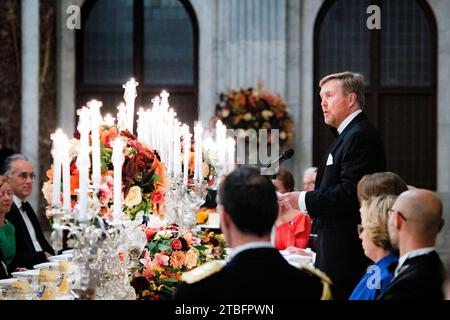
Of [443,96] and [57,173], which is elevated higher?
[443,96]

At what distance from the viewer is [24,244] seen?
21.6 ft

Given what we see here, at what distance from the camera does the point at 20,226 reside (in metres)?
6.74

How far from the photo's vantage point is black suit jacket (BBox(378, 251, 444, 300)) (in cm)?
308

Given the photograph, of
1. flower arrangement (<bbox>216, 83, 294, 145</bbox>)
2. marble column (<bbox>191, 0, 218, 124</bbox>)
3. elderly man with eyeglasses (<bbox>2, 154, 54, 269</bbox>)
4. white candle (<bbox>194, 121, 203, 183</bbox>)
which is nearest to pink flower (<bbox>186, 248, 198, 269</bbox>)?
white candle (<bbox>194, 121, 203, 183</bbox>)

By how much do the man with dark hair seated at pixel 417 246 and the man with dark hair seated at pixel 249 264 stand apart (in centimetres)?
51

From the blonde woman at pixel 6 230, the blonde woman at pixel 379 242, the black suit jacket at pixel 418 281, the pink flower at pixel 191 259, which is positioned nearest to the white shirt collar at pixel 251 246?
the black suit jacket at pixel 418 281

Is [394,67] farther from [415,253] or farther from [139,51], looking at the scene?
[415,253]

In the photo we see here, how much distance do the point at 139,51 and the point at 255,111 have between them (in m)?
2.14

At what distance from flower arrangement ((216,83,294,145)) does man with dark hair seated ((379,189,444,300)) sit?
7.62 m

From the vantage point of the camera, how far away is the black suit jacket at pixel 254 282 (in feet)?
8.44

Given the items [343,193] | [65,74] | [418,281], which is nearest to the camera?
[418,281]

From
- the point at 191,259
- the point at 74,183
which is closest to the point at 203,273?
the point at 74,183
